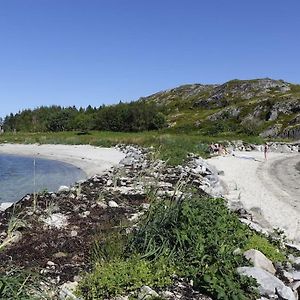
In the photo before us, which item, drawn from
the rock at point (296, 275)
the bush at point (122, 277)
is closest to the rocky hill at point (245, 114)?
the rock at point (296, 275)

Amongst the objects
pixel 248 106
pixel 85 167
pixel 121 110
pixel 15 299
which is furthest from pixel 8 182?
pixel 248 106

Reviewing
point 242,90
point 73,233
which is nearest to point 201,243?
point 73,233

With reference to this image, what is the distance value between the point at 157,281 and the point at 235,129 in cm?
8259

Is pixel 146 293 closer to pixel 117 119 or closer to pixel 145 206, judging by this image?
pixel 145 206

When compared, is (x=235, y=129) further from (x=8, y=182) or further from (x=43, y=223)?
(x=43, y=223)

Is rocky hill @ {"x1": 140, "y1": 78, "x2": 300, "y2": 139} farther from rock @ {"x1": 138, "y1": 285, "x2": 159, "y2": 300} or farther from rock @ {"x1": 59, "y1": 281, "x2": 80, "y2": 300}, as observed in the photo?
rock @ {"x1": 59, "y1": 281, "x2": 80, "y2": 300}

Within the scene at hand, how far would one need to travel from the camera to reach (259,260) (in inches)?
344

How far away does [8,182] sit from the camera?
3036 cm

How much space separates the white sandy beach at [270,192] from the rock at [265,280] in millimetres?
5170

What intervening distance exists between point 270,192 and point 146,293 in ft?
54.6

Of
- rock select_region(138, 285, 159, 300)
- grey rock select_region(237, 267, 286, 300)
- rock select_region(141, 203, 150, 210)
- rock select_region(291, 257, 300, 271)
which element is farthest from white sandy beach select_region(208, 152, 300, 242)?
rock select_region(138, 285, 159, 300)

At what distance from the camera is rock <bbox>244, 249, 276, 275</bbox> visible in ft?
28.4

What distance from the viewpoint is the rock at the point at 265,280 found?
25.4ft

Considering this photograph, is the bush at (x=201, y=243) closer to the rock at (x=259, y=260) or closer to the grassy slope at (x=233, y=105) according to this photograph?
the rock at (x=259, y=260)
